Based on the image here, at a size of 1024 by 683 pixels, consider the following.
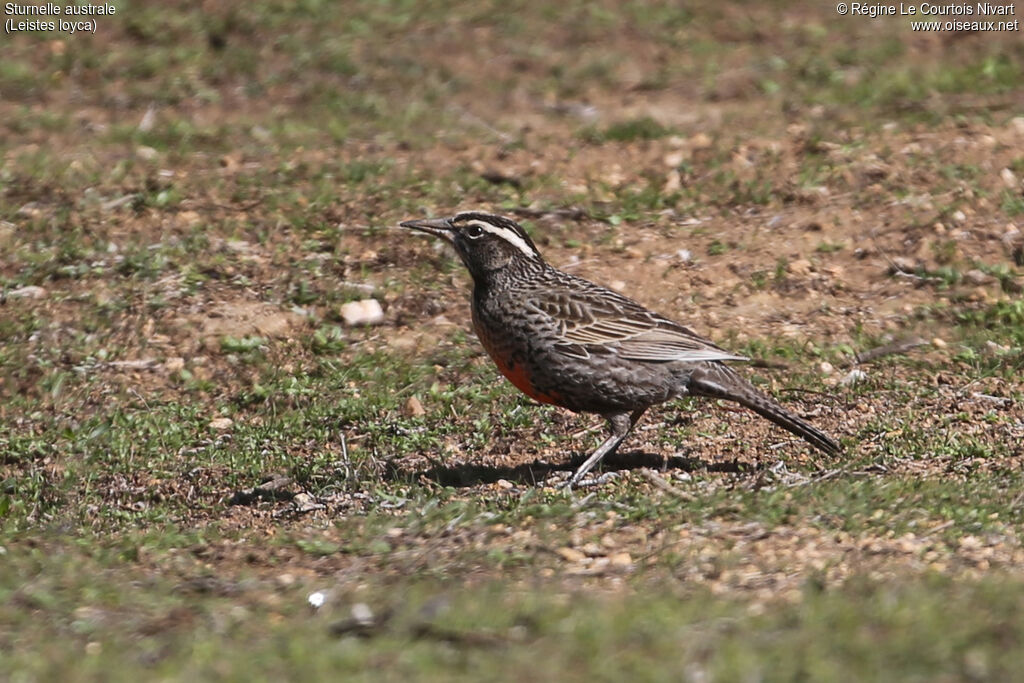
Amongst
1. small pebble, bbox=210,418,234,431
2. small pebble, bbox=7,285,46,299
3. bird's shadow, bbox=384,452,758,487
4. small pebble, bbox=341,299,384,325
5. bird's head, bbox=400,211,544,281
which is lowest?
bird's shadow, bbox=384,452,758,487

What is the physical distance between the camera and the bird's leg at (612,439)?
28.8ft

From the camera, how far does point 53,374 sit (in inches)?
414

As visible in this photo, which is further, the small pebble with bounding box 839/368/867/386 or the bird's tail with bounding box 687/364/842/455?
the small pebble with bounding box 839/368/867/386

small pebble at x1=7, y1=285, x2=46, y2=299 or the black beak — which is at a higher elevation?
the black beak

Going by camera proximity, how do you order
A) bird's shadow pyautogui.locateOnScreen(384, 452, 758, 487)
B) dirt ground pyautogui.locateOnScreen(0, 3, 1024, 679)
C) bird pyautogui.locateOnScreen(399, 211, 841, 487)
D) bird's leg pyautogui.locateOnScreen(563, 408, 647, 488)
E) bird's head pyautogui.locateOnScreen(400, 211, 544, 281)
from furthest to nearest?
1. bird's head pyautogui.locateOnScreen(400, 211, 544, 281)
2. bird's shadow pyautogui.locateOnScreen(384, 452, 758, 487)
3. bird pyautogui.locateOnScreen(399, 211, 841, 487)
4. bird's leg pyautogui.locateOnScreen(563, 408, 647, 488)
5. dirt ground pyautogui.locateOnScreen(0, 3, 1024, 679)

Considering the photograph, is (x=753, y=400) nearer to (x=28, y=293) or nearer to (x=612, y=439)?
(x=612, y=439)

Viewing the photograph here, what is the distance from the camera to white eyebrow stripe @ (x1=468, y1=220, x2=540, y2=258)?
9.54 metres

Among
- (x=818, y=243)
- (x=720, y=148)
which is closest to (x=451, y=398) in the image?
(x=818, y=243)

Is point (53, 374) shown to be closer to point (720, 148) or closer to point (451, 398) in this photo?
point (451, 398)

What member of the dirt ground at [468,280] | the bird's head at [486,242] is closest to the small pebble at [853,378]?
the dirt ground at [468,280]

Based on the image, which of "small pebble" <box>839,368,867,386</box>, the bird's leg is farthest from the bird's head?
"small pebble" <box>839,368,867,386</box>

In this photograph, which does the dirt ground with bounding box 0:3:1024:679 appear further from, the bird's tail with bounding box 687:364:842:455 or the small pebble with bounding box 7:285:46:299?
the bird's tail with bounding box 687:364:842:455

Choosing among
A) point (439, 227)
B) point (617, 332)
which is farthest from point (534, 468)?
point (439, 227)

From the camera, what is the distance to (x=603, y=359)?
29.5 ft
